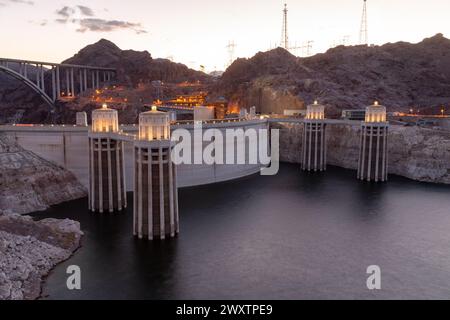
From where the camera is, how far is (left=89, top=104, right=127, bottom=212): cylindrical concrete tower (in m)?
62.8

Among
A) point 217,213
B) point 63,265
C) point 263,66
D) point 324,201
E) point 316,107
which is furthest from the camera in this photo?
point 263,66

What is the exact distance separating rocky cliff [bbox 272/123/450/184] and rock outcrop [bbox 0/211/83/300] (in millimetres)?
67676

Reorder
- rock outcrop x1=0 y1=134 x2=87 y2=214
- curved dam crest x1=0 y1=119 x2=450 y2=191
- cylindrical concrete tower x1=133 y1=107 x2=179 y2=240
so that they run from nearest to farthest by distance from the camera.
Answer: cylindrical concrete tower x1=133 y1=107 x2=179 y2=240 < rock outcrop x1=0 y1=134 x2=87 y2=214 < curved dam crest x1=0 y1=119 x2=450 y2=191

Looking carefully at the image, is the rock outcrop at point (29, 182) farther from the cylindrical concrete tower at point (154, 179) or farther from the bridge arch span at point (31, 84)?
the bridge arch span at point (31, 84)

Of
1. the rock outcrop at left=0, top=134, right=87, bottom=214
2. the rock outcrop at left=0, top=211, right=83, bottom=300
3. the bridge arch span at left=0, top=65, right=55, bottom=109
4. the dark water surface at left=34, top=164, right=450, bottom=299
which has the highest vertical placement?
the bridge arch span at left=0, top=65, right=55, bottom=109

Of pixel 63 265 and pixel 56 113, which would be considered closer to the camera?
pixel 63 265

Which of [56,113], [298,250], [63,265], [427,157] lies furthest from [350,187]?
[56,113]

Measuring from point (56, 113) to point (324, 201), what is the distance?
122297 mm

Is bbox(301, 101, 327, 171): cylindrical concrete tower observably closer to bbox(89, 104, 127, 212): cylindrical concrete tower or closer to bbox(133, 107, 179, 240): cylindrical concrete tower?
bbox(89, 104, 127, 212): cylindrical concrete tower

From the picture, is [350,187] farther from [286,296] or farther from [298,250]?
[286,296]

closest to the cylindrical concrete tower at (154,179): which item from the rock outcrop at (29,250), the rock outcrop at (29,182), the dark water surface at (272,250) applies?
the dark water surface at (272,250)

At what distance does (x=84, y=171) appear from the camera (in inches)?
2896

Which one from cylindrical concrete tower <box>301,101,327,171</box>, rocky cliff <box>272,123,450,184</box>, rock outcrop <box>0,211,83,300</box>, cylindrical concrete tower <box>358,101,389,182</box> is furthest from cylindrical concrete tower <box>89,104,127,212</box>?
rocky cliff <box>272,123,450,184</box>

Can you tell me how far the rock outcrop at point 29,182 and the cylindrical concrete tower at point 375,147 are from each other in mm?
53004
